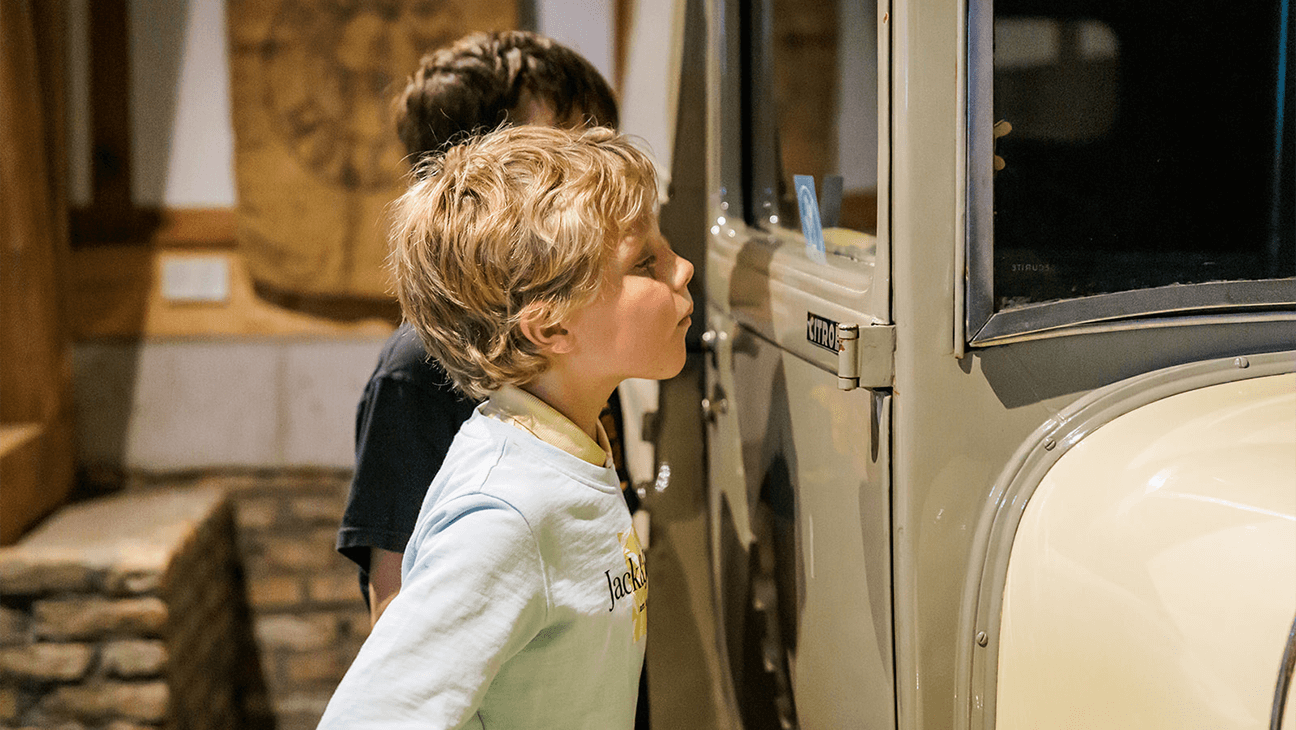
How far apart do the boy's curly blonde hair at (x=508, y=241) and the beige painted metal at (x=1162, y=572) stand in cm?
43

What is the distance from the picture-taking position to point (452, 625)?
0.69 metres

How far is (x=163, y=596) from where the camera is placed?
217 centimetres

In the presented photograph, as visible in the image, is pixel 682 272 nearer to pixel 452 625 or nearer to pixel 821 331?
pixel 821 331

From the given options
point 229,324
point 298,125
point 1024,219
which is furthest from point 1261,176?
point 229,324

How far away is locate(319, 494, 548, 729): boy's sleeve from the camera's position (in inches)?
26.2

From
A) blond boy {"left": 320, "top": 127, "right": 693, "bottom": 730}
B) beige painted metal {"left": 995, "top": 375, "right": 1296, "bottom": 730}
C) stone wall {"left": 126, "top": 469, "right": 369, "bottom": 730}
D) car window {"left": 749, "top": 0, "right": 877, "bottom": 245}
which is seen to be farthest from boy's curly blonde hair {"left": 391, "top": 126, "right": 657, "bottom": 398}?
stone wall {"left": 126, "top": 469, "right": 369, "bottom": 730}

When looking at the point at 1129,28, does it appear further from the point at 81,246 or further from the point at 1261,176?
the point at 81,246

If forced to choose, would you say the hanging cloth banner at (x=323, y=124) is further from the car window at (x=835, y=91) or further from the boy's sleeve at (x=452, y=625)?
the boy's sleeve at (x=452, y=625)

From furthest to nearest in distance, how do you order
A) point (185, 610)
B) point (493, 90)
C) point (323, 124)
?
point (323, 124) → point (185, 610) → point (493, 90)

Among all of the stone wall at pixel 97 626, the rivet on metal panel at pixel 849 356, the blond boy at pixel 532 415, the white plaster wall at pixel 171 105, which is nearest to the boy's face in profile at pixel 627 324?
the blond boy at pixel 532 415

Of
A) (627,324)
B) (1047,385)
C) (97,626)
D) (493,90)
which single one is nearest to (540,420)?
(627,324)

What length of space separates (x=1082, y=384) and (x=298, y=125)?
85.1 inches

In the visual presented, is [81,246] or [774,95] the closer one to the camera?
[774,95]

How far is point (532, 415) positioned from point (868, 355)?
0.97 ft
